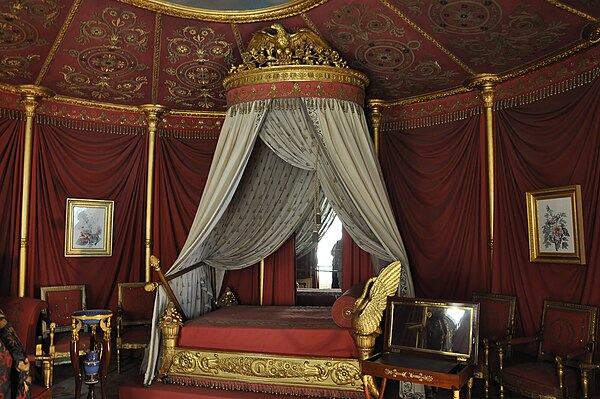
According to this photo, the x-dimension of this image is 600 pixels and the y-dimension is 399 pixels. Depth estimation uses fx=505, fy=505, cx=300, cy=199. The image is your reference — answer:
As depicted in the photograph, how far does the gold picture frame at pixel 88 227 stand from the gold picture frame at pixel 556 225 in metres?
4.93

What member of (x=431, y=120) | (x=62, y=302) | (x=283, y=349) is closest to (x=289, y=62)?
(x=431, y=120)

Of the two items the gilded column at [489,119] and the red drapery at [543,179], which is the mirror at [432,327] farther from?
the gilded column at [489,119]

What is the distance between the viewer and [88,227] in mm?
6324

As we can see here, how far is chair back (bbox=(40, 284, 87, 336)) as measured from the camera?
5.83m

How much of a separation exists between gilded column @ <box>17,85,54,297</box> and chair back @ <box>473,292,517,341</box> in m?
4.97

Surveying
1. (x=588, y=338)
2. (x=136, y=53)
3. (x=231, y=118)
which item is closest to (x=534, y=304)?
(x=588, y=338)

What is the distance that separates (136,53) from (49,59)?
2.98 feet

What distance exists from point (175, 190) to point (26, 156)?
1.77 m

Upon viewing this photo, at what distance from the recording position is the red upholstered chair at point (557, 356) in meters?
3.93

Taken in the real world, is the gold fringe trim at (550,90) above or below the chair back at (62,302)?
above

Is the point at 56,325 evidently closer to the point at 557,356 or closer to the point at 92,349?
the point at 92,349

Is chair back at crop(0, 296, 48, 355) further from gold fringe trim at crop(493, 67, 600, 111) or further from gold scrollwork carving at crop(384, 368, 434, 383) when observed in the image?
gold fringe trim at crop(493, 67, 600, 111)

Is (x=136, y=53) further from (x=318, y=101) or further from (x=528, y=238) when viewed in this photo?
(x=528, y=238)

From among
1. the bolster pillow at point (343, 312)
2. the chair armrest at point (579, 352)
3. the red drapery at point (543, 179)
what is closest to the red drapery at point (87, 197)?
the bolster pillow at point (343, 312)
